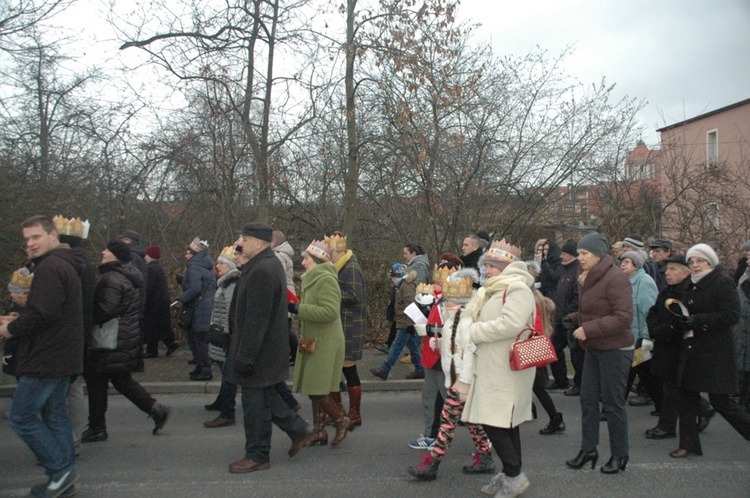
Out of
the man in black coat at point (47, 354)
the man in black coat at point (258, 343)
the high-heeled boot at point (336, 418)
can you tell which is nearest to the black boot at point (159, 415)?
the man in black coat at point (258, 343)

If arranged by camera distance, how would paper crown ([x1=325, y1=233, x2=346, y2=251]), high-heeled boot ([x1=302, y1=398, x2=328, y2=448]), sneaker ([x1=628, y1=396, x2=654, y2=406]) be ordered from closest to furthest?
high-heeled boot ([x1=302, y1=398, x2=328, y2=448]), paper crown ([x1=325, y1=233, x2=346, y2=251]), sneaker ([x1=628, y1=396, x2=654, y2=406])

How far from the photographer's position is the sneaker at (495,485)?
4324 millimetres

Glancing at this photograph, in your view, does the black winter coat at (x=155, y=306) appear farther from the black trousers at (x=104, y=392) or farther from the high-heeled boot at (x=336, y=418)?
the high-heeled boot at (x=336, y=418)

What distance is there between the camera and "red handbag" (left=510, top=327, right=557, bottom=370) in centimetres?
411

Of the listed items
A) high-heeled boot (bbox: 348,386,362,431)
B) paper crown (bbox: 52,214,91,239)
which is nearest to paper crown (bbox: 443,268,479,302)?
high-heeled boot (bbox: 348,386,362,431)

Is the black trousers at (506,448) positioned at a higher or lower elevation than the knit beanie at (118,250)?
lower

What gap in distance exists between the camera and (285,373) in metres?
4.95

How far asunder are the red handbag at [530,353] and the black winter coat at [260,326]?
1.81 metres

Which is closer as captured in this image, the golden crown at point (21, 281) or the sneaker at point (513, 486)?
the sneaker at point (513, 486)

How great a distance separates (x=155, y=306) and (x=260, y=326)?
492 centimetres

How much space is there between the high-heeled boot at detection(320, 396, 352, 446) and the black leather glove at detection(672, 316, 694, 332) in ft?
9.78

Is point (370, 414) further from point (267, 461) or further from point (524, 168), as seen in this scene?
point (524, 168)

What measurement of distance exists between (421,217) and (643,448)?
781 cm

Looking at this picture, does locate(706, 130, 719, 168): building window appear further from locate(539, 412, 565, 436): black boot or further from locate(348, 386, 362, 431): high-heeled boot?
locate(348, 386, 362, 431): high-heeled boot
